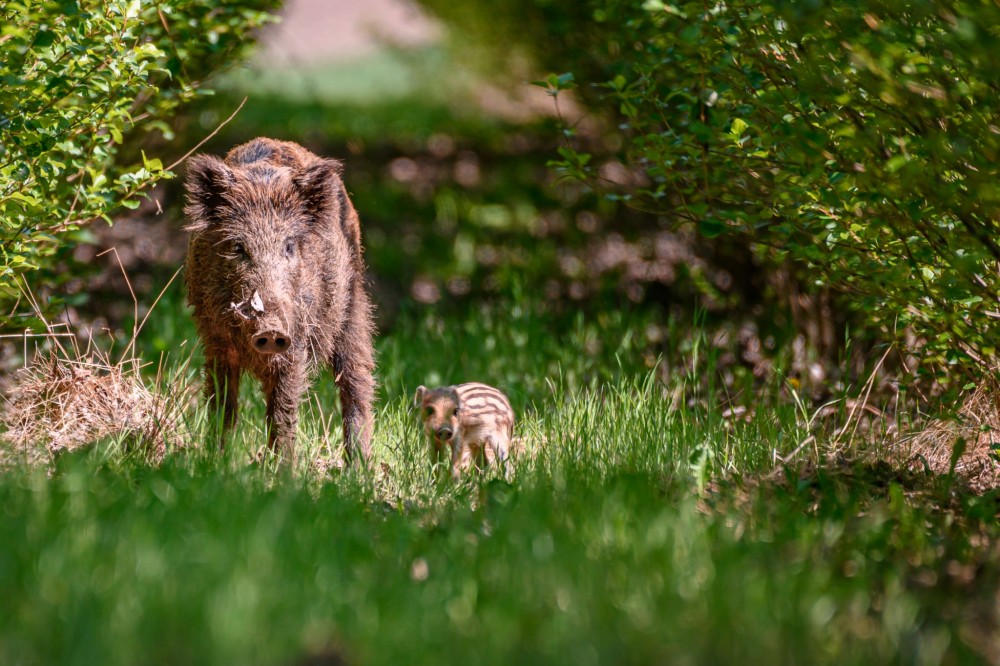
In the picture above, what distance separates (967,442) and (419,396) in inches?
112

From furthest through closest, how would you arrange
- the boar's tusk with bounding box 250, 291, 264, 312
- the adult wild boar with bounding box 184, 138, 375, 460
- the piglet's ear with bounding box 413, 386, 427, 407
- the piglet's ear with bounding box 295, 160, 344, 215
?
the piglet's ear with bounding box 413, 386, 427, 407, the piglet's ear with bounding box 295, 160, 344, 215, the adult wild boar with bounding box 184, 138, 375, 460, the boar's tusk with bounding box 250, 291, 264, 312

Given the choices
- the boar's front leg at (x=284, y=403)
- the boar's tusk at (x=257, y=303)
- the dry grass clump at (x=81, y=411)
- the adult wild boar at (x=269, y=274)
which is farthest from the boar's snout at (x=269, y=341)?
the dry grass clump at (x=81, y=411)

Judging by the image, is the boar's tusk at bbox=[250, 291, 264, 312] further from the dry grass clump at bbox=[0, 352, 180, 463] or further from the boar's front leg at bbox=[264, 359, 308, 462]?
the dry grass clump at bbox=[0, 352, 180, 463]

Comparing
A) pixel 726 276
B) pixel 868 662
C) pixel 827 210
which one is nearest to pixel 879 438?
pixel 827 210

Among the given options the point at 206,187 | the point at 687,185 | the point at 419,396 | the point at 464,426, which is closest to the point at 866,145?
the point at 687,185

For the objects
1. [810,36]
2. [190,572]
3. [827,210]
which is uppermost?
[810,36]

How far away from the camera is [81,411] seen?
5.37m

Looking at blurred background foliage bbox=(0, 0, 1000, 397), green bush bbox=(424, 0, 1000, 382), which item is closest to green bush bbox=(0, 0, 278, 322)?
blurred background foliage bbox=(0, 0, 1000, 397)

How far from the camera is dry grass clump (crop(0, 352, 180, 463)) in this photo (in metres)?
5.11

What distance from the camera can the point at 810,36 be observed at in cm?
441

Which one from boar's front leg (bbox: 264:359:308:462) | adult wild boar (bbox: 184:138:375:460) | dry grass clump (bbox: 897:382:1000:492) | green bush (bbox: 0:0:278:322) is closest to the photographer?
green bush (bbox: 0:0:278:322)

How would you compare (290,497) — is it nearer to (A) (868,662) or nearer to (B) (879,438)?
(A) (868,662)

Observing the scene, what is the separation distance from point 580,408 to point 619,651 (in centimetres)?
279

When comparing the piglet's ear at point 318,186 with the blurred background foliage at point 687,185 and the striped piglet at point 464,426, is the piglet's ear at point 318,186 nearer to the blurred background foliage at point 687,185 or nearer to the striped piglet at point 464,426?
the blurred background foliage at point 687,185
